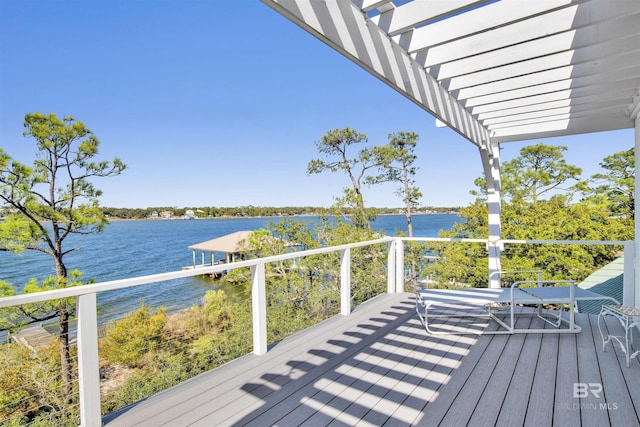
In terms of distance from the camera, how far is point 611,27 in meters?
2.10

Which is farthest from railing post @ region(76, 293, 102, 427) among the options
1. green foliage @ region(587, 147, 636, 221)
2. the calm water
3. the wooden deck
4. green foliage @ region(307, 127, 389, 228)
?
green foliage @ region(587, 147, 636, 221)

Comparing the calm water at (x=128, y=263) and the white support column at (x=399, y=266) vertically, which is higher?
the white support column at (x=399, y=266)

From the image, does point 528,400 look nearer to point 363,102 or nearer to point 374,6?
point 374,6

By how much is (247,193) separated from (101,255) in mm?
14577

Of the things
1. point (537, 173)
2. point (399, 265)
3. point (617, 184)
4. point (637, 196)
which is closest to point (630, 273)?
point (637, 196)

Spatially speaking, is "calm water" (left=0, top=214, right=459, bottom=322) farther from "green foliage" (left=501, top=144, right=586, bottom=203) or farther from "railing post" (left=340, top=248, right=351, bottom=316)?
"railing post" (left=340, top=248, right=351, bottom=316)

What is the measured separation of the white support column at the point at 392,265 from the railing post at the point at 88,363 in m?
3.88

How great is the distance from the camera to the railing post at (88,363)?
1.91 m

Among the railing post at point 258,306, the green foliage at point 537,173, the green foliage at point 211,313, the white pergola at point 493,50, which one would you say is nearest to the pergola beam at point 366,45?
the white pergola at point 493,50

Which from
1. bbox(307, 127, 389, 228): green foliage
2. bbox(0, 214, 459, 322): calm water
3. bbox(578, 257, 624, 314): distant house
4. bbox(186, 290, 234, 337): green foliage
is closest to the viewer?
bbox(578, 257, 624, 314): distant house

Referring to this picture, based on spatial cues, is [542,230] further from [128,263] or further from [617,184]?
[128,263]

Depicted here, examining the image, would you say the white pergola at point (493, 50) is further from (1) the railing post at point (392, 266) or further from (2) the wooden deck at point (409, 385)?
(1) the railing post at point (392, 266)

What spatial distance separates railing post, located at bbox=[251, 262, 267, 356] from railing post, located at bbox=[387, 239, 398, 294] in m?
2.61

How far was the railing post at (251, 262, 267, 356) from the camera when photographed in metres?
2.93
